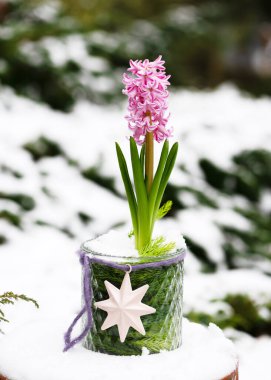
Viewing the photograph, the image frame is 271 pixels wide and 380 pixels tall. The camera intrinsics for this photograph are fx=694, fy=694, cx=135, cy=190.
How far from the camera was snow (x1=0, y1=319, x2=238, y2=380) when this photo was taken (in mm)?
1596

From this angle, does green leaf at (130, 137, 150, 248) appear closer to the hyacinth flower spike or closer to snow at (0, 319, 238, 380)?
the hyacinth flower spike

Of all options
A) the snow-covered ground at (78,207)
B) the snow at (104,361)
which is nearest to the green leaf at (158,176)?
the snow at (104,361)

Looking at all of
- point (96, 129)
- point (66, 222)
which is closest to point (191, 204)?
point (66, 222)

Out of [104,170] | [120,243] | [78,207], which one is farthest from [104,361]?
[104,170]

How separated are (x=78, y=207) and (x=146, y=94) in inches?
84.0

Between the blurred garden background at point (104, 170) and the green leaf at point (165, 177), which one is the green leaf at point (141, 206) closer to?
the green leaf at point (165, 177)

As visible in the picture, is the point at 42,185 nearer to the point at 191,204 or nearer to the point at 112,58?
the point at 191,204

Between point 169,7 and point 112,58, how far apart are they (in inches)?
218

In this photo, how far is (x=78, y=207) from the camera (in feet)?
12.4

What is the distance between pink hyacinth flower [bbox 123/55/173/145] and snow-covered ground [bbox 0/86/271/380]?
2.13 feet

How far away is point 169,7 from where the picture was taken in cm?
1143

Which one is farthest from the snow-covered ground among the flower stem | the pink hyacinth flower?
the pink hyacinth flower

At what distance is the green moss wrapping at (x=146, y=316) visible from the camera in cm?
170

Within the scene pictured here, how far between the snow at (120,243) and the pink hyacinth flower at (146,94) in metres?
0.30
